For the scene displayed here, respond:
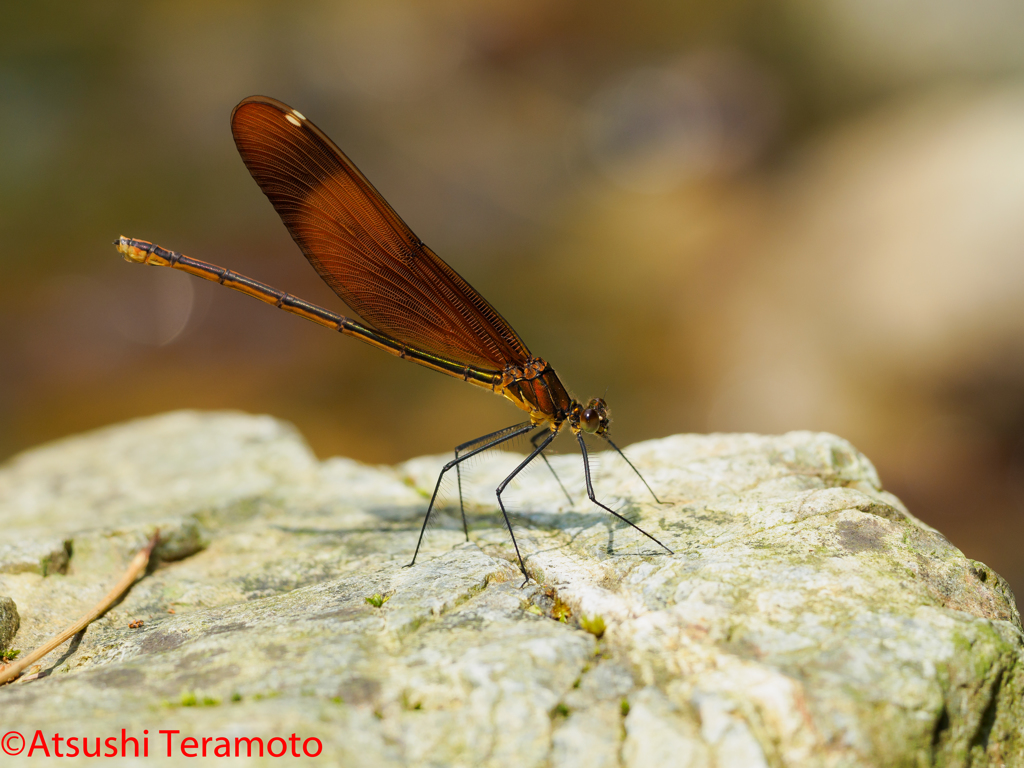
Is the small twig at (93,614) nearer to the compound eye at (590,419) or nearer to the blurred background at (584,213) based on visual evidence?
the compound eye at (590,419)

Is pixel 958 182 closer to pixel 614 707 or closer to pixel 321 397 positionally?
pixel 321 397

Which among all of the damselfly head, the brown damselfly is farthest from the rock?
the brown damselfly

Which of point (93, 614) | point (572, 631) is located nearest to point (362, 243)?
point (93, 614)

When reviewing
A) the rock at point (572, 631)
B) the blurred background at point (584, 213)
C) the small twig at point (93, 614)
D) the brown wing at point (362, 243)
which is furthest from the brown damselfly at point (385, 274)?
the small twig at point (93, 614)

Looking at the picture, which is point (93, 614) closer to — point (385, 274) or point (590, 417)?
point (385, 274)

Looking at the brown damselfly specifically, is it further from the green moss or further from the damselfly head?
the green moss
